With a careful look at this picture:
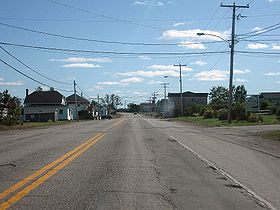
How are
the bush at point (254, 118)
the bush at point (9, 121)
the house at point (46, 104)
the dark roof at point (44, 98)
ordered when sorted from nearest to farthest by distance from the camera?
the bush at point (254, 118), the bush at point (9, 121), the house at point (46, 104), the dark roof at point (44, 98)

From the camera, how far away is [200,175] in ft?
36.8


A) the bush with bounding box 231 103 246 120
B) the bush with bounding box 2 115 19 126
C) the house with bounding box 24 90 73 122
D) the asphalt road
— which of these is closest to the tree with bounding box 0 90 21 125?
the bush with bounding box 2 115 19 126

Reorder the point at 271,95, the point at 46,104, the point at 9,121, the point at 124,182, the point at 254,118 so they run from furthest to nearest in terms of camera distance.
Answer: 1. the point at 271,95
2. the point at 46,104
3. the point at 9,121
4. the point at 254,118
5. the point at 124,182

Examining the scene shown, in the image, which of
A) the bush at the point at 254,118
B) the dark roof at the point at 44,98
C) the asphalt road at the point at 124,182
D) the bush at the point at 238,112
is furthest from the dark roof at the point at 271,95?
the asphalt road at the point at 124,182

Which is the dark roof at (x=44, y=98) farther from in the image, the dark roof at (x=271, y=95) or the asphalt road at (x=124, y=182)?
the asphalt road at (x=124, y=182)

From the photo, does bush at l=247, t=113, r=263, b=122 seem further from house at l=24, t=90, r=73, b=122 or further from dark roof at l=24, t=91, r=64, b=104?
dark roof at l=24, t=91, r=64, b=104

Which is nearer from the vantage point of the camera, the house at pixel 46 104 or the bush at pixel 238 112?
the bush at pixel 238 112

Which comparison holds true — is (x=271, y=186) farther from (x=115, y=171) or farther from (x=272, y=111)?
(x=272, y=111)

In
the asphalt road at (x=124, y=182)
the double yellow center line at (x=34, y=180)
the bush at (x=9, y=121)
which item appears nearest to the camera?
the asphalt road at (x=124, y=182)

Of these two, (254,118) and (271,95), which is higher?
(271,95)

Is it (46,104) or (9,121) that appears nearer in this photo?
(9,121)

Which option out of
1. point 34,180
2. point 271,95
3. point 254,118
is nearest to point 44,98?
point 254,118

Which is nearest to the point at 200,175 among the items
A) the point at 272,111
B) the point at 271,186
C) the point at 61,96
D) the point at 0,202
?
Result: the point at 271,186

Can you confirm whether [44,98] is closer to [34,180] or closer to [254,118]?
[254,118]
